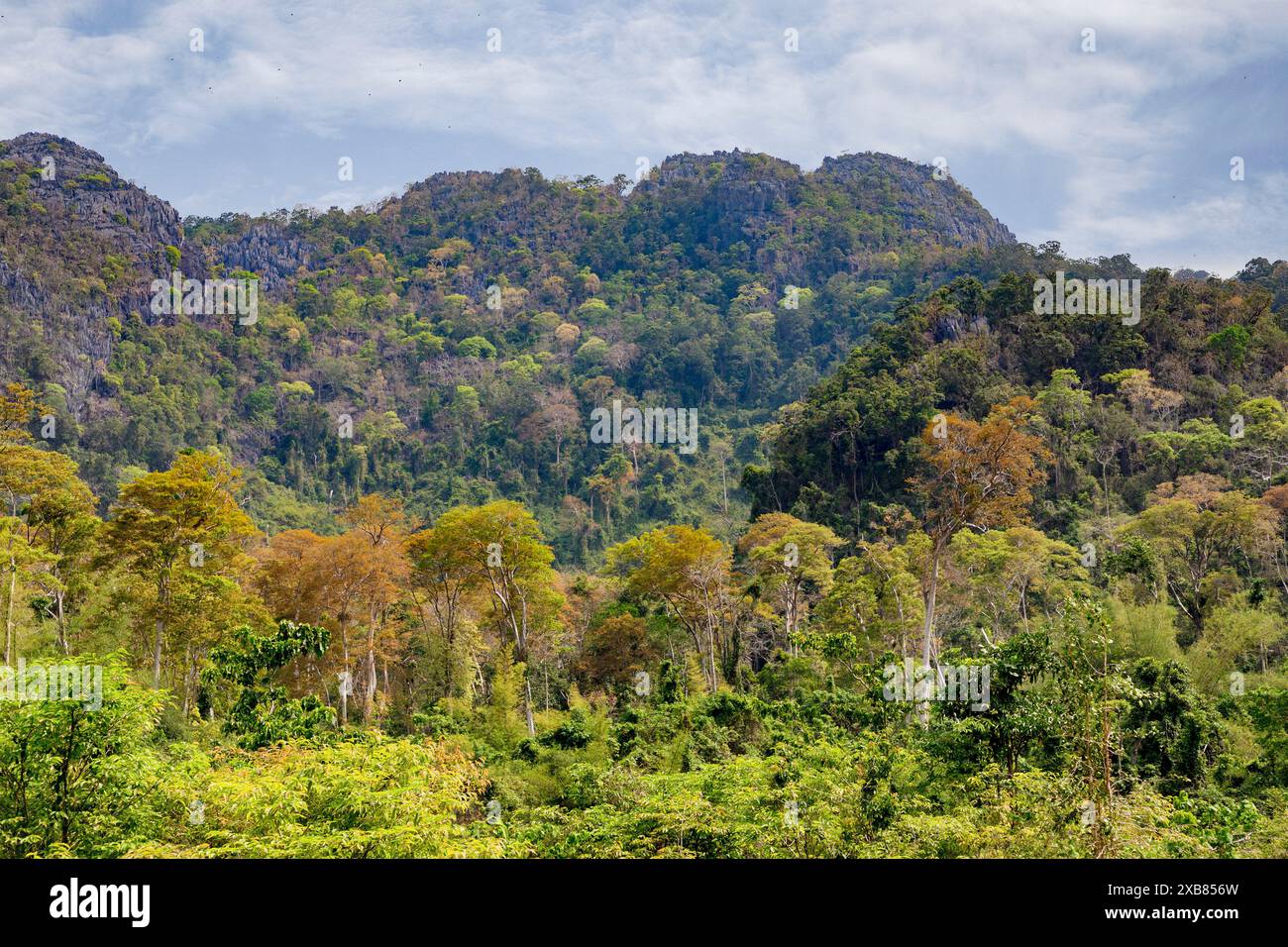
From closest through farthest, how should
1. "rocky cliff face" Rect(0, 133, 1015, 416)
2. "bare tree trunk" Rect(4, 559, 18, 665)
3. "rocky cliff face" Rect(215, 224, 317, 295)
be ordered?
"bare tree trunk" Rect(4, 559, 18, 665) < "rocky cliff face" Rect(0, 133, 1015, 416) < "rocky cliff face" Rect(215, 224, 317, 295)

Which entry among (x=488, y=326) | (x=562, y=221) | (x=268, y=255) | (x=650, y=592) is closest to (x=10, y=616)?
(x=650, y=592)

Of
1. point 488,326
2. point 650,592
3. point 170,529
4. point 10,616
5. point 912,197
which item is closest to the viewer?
point 10,616

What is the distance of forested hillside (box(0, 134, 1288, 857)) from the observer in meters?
10.2

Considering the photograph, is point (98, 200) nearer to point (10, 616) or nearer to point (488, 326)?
point (488, 326)

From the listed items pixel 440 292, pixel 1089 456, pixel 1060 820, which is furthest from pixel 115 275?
pixel 1060 820

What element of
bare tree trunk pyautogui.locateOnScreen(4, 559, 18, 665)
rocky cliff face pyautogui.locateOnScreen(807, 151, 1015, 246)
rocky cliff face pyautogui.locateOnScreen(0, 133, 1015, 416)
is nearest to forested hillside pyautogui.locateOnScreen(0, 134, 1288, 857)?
bare tree trunk pyautogui.locateOnScreen(4, 559, 18, 665)

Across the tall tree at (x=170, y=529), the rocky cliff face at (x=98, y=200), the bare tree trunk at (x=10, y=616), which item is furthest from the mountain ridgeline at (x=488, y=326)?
the bare tree trunk at (x=10, y=616)

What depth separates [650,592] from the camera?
26.8 meters

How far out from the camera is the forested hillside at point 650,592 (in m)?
10.2

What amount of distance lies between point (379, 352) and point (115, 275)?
64.8 ft

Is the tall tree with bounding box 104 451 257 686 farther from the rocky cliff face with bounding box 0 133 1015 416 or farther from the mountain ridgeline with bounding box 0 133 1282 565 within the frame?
the rocky cliff face with bounding box 0 133 1015 416

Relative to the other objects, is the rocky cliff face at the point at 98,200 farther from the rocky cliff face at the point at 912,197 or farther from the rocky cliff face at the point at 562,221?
the rocky cliff face at the point at 912,197
